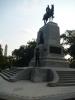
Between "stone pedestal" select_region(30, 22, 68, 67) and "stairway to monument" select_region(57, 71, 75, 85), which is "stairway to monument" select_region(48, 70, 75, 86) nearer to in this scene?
"stairway to monument" select_region(57, 71, 75, 85)

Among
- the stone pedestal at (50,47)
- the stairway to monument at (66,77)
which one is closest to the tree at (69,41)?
the stone pedestal at (50,47)

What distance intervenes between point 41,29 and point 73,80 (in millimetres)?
10711

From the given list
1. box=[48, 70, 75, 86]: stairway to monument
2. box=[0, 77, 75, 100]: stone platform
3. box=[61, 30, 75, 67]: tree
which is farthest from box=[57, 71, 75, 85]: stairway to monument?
box=[61, 30, 75, 67]: tree

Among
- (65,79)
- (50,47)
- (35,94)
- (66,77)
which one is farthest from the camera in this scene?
(50,47)

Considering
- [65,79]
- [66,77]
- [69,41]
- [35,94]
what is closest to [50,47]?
[66,77]

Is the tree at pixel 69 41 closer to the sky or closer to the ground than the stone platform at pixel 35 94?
closer to the sky

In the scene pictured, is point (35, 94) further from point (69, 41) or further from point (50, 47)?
point (69, 41)

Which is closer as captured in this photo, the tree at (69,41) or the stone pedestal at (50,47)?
the stone pedestal at (50,47)

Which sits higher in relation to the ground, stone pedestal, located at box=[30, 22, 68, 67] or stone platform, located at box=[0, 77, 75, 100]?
stone pedestal, located at box=[30, 22, 68, 67]

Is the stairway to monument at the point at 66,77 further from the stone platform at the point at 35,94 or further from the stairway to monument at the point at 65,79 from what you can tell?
the stone platform at the point at 35,94

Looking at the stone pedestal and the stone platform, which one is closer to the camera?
the stone platform

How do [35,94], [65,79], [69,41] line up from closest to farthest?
[35,94] → [65,79] → [69,41]

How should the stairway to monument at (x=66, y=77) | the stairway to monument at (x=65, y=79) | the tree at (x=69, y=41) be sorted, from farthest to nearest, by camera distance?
the tree at (x=69, y=41) → the stairway to monument at (x=66, y=77) → the stairway to monument at (x=65, y=79)

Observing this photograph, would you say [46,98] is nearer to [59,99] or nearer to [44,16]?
[59,99]
